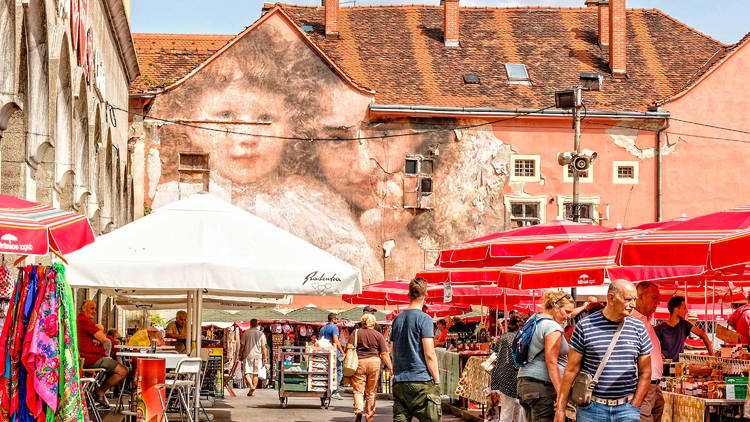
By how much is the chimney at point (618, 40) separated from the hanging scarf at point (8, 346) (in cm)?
3495

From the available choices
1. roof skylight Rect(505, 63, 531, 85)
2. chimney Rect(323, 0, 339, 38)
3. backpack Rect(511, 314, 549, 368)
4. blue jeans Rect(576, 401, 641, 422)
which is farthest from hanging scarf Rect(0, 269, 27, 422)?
chimney Rect(323, 0, 339, 38)

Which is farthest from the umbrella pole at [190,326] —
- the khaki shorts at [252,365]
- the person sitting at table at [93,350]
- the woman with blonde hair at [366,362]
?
the khaki shorts at [252,365]

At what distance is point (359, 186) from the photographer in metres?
40.6

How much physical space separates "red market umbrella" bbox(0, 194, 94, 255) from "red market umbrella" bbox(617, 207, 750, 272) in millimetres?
5094

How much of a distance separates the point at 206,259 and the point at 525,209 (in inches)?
1157

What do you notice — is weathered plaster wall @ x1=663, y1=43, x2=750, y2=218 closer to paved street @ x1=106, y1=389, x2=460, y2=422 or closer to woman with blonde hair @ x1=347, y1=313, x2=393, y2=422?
paved street @ x1=106, y1=389, x2=460, y2=422

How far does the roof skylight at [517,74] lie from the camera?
4228 cm

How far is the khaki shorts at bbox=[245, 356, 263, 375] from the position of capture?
2816cm

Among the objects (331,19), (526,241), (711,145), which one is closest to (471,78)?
(331,19)

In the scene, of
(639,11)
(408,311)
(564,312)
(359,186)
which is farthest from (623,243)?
(639,11)

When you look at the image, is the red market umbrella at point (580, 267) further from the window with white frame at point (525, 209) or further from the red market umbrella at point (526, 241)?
the window with white frame at point (525, 209)

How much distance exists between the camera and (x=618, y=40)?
42938 mm

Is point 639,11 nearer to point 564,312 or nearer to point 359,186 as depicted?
point 359,186

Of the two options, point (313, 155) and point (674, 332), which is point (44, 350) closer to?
point (674, 332)
